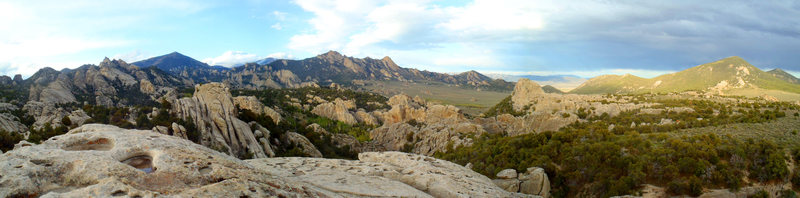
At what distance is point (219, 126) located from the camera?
34375 mm

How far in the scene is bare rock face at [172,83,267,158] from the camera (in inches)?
1261

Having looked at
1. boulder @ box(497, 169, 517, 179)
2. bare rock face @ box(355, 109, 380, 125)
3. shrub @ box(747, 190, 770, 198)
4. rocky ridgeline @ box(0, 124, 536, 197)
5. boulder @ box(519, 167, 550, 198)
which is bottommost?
bare rock face @ box(355, 109, 380, 125)

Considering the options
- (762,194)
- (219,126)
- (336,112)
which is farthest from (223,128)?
(336,112)

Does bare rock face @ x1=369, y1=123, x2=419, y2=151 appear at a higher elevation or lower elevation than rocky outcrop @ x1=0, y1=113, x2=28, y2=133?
lower

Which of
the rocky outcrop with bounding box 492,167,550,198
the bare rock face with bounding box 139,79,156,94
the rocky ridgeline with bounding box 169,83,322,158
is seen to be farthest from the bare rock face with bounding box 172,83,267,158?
the bare rock face with bounding box 139,79,156,94

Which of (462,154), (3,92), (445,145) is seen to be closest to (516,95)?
(445,145)

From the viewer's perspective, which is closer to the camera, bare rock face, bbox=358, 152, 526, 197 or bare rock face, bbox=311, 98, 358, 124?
bare rock face, bbox=358, 152, 526, 197

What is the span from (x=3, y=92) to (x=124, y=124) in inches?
4484

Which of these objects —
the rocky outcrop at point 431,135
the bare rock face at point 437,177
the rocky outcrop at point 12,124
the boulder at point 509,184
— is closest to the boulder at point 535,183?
the boulder at point 509,184

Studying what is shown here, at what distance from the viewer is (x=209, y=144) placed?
31141 mm

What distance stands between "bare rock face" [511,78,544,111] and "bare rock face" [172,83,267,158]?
283ft

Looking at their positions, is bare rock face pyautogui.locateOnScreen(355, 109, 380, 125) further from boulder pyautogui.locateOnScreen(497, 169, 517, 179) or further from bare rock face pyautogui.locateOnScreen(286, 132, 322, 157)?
boulder pyautogui.locateOnScreen(497, 169, 517, 179)

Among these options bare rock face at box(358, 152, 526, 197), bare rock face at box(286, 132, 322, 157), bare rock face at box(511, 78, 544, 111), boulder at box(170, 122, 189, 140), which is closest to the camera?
bare rock face at box(358, 152, 526, 197)

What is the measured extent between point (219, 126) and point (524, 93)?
318 feet
